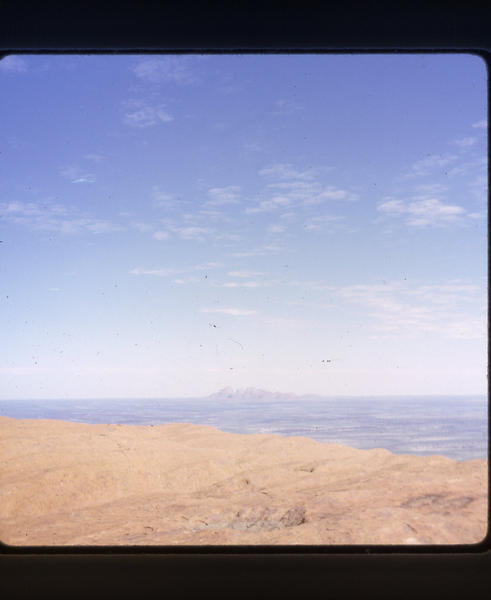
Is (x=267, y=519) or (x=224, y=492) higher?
(x=267, y=519)

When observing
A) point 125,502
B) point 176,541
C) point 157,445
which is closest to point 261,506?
point 176,541

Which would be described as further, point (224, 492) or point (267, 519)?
point (224, 492)

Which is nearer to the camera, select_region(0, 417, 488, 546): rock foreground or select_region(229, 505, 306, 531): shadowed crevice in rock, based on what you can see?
select_region(0, 417, 488, 546): rock foreground

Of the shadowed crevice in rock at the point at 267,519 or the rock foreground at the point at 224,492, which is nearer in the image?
the rock foreground at the point at 224,492
